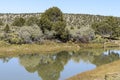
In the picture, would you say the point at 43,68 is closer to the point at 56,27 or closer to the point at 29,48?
the point at 29,48

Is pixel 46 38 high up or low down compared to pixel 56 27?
down

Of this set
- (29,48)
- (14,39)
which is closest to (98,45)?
(14,39)

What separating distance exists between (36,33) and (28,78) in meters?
50.3

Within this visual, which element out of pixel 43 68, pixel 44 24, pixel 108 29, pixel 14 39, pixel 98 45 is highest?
pixel 44 24

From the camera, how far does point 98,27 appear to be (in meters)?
111

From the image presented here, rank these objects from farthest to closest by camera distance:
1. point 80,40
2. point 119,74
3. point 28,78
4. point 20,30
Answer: point 80,40, point 20,30, point 28,78, point 119,74

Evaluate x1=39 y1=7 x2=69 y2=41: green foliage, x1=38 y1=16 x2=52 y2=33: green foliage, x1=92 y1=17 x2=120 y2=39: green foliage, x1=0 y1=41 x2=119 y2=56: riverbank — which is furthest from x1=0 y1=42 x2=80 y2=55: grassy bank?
x1=92 y1=17 x2=120 y2=39: green foliage

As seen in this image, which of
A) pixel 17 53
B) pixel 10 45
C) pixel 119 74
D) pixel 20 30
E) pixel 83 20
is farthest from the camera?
pixel 83 20

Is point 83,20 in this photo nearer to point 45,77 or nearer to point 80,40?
point 80,40

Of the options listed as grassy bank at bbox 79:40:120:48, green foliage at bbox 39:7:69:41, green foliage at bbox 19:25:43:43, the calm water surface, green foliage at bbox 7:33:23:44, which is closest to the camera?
the calm water surface

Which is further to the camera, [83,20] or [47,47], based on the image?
[83,20]

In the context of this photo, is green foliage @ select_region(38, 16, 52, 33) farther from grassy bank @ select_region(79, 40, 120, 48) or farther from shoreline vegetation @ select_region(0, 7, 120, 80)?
grassy bank @ select_region(79, 40, 120, 48)

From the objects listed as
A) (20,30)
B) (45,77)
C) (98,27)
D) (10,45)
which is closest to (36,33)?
(20,30)

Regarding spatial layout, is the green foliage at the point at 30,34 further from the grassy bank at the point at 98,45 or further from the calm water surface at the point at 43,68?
the calm water surface at the point at 43,68
